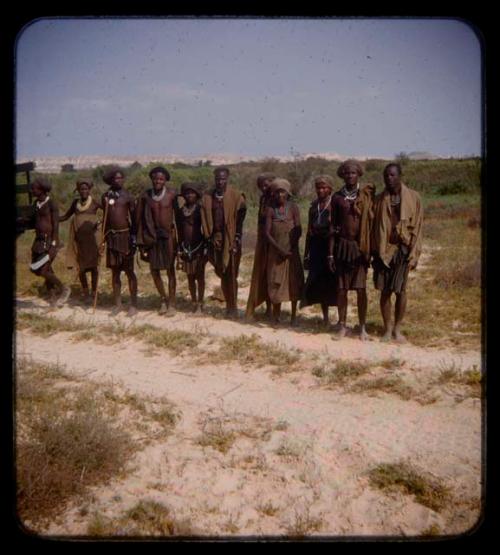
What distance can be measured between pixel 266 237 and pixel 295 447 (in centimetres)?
356

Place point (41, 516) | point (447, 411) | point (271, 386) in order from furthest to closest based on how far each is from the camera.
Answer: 1. point (271, 386)
2. point (447, 411)
3. point (41, 516)

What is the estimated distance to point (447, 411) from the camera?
4.91 meters

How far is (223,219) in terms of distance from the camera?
25.5ft

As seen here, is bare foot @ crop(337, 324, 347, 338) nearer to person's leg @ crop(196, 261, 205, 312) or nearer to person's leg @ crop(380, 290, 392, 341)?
person's leg @ crop(380, 290, 392, 341)

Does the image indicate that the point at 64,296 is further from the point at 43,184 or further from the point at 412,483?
the point at 412,483

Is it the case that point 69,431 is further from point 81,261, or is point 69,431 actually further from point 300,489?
point 81,261

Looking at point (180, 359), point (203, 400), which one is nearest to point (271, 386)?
point (203, 400)

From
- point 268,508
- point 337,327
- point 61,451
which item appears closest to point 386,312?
point 337,327

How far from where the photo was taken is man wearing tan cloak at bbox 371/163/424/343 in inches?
253

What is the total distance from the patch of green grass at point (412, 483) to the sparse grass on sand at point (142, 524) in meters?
1.36

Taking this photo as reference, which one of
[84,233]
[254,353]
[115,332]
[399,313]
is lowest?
[254,353]
